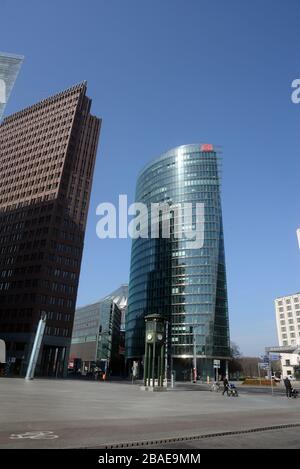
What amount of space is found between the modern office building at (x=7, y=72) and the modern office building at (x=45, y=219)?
104 ft

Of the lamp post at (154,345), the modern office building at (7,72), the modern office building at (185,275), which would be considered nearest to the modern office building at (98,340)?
the modern office building at (185,275)

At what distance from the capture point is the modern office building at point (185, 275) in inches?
5002

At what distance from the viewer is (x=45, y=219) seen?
106688mm

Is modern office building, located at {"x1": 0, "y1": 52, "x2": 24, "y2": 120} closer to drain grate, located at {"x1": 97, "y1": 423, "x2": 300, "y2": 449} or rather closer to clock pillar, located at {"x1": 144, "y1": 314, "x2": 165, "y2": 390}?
clock pillar, located at {"x1": 144, "y1": 314, "x2": 165, "y2": 390}

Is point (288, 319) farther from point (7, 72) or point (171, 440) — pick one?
point (171, 440)

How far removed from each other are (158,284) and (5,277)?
189 ft

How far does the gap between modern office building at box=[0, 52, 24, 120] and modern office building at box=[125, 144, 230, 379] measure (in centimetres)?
7713

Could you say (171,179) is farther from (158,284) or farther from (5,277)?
(5,277)

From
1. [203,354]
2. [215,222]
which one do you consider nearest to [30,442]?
[203,354]

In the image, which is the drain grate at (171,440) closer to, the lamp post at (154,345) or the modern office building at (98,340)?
the lamp post at (154,345)

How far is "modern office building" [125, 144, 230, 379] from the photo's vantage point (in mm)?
127062

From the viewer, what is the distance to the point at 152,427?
1143 centimetres

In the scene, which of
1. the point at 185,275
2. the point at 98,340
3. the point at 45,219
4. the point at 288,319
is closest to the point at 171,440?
the point at 45,219

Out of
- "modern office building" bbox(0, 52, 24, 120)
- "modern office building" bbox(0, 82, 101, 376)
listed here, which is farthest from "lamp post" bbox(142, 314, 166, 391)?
"modern office building" bbox(0, 52, 24, 120)
